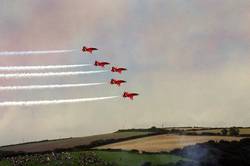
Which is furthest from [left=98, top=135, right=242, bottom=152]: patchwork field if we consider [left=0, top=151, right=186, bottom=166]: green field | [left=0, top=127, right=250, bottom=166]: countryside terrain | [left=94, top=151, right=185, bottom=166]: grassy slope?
[left=0, top=151, right=186, bottom=166]: green field

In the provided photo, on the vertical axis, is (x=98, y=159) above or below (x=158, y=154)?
below

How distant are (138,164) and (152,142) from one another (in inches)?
779

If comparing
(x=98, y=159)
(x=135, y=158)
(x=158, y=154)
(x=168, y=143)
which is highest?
(x=168, y=143)

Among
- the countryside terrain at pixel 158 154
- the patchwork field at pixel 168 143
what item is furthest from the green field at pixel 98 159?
the patchwork field at pixel 168 143

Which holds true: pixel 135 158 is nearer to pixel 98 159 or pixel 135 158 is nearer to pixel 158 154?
pixel 158 154

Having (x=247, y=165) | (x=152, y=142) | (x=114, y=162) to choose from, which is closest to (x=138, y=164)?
(x=114, y=162)

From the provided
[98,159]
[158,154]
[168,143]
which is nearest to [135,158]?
[158,154]

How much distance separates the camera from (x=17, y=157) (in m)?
198

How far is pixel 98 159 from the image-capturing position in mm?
184500

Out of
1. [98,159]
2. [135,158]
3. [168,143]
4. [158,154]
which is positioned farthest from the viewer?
[168,143]

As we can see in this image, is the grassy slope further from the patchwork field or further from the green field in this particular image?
the patchwork field

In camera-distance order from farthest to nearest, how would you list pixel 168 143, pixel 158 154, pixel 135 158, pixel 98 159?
1. pixel 168 143
2. pixel 158 154
3. pixel 98 159
4. pixel 135 158

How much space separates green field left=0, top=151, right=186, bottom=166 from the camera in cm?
18112

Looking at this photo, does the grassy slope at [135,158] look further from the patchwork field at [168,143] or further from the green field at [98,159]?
the patchwork field at [168,143]
